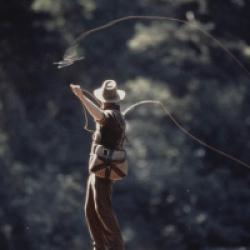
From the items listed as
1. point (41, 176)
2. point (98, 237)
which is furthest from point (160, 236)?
point (98, 237)

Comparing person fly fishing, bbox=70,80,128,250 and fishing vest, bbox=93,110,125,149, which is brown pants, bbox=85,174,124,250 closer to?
person fly fishing, bbox=70,80,128,250

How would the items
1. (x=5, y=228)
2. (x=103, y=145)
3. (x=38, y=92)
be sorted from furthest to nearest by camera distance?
(x=38, y=92), (x=5, y=228), (x=103, y=145)

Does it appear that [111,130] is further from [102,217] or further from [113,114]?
[102,217]

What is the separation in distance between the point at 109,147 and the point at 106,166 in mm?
194

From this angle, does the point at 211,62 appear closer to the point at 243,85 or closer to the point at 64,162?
the point at 243,85

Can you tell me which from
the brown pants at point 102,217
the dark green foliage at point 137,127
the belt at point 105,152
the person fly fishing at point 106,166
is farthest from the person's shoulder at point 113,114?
the dark green foliage at point 137,127

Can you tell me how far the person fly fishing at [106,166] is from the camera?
10.5 meters

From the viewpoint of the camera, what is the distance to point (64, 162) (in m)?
31.7

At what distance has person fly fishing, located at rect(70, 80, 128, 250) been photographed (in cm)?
1048

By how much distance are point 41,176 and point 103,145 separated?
20.3 metres

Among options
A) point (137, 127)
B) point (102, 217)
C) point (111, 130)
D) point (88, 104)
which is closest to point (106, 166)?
point (111, 130)

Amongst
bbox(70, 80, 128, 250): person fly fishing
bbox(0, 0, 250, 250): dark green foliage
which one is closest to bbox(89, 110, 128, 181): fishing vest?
bbox(70, 80, 128, 250): person fly fishing

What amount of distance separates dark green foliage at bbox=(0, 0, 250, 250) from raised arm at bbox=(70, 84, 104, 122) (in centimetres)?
1969

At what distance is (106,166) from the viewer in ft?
A: 34.7
